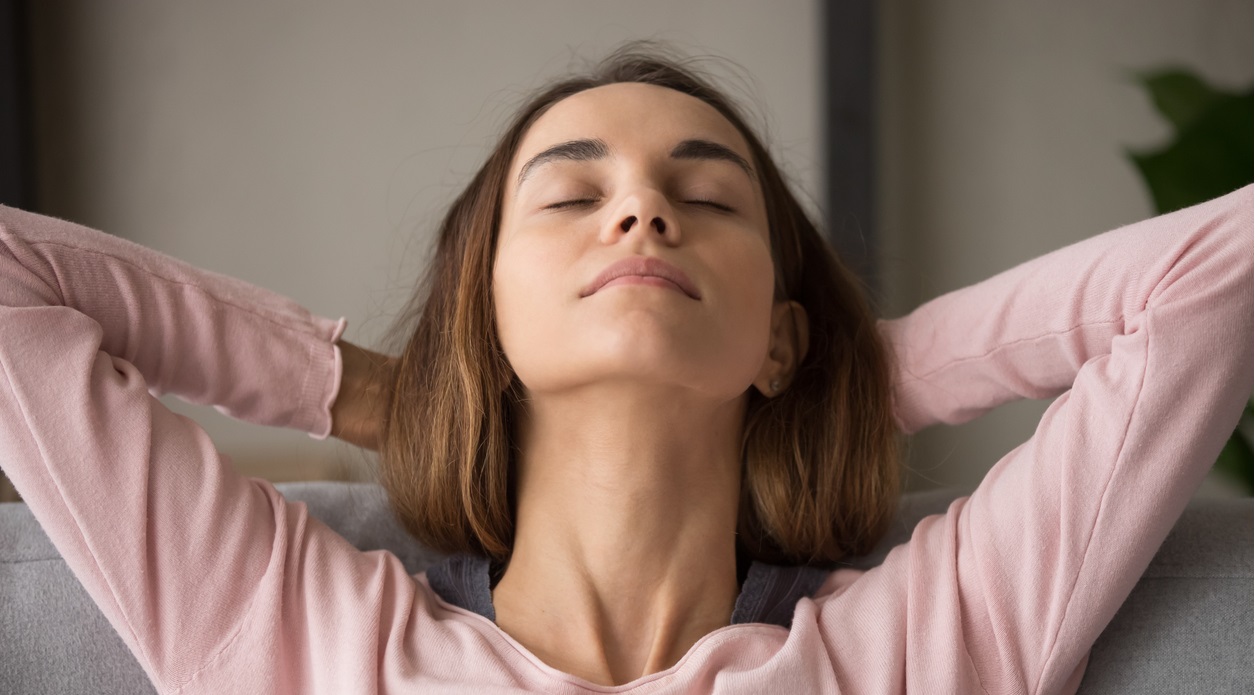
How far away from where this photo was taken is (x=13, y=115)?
7.68ft

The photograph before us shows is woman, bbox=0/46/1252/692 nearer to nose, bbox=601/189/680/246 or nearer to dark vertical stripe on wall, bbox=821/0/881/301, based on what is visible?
nose, bbox=601/189/680/246

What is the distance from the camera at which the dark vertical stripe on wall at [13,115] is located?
232 cm

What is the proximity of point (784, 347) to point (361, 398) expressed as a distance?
1.75ft

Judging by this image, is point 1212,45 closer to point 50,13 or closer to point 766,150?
point 766,150

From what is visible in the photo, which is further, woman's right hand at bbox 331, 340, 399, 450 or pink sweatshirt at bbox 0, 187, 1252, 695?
woman's right hand at bbox 331, 340, 399, 450

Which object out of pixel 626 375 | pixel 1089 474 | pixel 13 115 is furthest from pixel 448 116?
pixel 1089 474

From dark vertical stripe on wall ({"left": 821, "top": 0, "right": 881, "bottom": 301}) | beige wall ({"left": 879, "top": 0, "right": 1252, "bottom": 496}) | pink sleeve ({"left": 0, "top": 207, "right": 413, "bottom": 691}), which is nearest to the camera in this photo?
pink sleeve ({"left": 0, "top": 207, "right": 413, "bottom": 691})

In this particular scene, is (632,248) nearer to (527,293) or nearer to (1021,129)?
(527,293)

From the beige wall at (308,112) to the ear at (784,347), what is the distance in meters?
1.17

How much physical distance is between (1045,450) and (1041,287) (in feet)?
0.65

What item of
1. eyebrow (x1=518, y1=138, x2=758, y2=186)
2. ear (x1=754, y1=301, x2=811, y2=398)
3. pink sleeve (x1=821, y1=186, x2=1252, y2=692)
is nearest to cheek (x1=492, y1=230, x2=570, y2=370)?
eyebrow (x1=518, y1=138, x2=758, y2=186)

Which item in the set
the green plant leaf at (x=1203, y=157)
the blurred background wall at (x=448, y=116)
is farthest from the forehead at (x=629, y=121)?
the green plant leaf at (x=1203, y=157)

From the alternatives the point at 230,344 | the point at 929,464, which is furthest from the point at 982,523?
the point at 929,464

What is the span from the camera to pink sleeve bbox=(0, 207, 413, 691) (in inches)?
41.3
